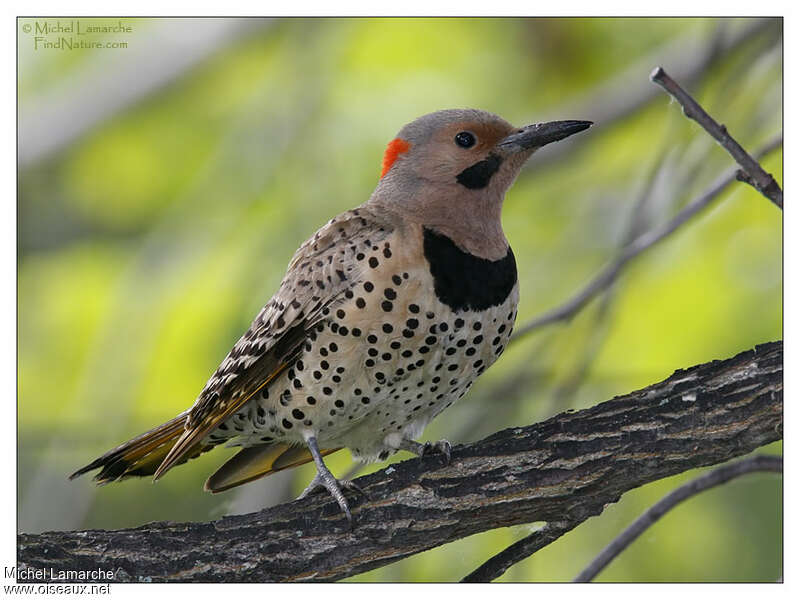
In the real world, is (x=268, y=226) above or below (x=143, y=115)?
below

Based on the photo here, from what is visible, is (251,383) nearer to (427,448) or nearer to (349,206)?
(427,448)

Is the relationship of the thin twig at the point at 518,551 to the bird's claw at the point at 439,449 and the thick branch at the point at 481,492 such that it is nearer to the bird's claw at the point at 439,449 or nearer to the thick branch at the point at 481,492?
the thick branch at the point at 481,492

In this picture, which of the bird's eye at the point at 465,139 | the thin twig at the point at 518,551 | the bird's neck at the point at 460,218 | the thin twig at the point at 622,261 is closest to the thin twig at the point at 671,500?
the thin twig at the point at 518,551

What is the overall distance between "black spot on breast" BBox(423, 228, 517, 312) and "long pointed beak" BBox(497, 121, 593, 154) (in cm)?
51

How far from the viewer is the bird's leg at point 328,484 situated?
11.9 ft

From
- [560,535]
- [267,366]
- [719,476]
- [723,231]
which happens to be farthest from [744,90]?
[267,366]

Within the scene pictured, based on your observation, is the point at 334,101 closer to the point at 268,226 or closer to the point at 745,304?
the point at 268,226

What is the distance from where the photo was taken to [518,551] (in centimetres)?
370

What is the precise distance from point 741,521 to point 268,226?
2661 millimetres

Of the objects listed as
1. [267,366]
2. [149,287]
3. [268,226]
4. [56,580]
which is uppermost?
[268,226]

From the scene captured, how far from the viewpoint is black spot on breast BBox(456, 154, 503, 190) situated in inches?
153

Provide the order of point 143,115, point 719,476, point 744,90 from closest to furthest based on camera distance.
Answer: point 719,476 < point 744,90 < point 143,115

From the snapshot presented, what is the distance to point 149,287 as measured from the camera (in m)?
4.62

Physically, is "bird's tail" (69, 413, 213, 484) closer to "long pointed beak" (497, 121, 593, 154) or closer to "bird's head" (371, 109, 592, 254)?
"bird's head" (371, 109, 592, 254)
